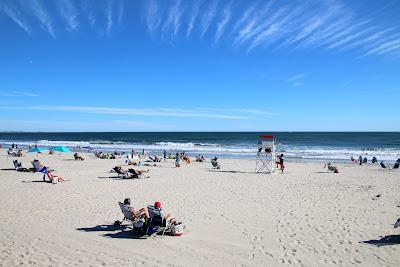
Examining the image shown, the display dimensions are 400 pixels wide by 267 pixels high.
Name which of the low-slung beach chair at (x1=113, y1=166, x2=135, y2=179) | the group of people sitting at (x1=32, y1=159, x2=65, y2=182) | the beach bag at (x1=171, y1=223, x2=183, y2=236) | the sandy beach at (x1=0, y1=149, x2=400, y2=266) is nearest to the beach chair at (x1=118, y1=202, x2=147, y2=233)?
the sandy beach at (x1=0, y1=149, x2=400, y2=266)

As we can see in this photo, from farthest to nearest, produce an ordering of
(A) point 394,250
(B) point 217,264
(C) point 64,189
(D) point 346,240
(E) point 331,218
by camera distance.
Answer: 1. (C) point 64,189
2. (E) point 331,218
3. (D) point 346,240
4. (A) point 394,250
5. (B) point 217,264

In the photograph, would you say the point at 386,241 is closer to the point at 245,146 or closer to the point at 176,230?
the point at 176,230

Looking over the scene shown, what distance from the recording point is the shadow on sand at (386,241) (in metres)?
7.81

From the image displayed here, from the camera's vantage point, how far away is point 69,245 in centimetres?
747

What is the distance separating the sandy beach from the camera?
692 centimetres

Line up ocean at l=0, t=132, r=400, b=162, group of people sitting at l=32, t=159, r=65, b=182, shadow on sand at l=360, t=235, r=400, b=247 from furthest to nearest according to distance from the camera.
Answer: ocean at l=0, t=132, r=400, b=162 < group of people sitting at l=32, t=159, r=65, b=182 < shadow on sand at l=360, t=235, r=400, b=247

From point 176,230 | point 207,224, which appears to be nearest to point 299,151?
point 207,224

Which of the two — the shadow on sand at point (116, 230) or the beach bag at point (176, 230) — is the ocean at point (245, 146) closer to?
the beach bag at point (176, 230)

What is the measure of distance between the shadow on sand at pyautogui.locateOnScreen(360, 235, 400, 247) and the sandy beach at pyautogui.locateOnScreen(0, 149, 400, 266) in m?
0.23

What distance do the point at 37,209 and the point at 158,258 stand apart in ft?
18.8

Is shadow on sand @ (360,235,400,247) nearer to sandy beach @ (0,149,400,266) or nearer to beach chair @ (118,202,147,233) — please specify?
sandy beach @ (0,149,400,266)

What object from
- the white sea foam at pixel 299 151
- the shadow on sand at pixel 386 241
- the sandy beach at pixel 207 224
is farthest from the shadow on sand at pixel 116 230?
the white sea foam at pixel 299 151

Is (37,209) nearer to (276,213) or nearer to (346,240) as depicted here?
(276,213)

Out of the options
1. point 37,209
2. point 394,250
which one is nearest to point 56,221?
point 37,209
